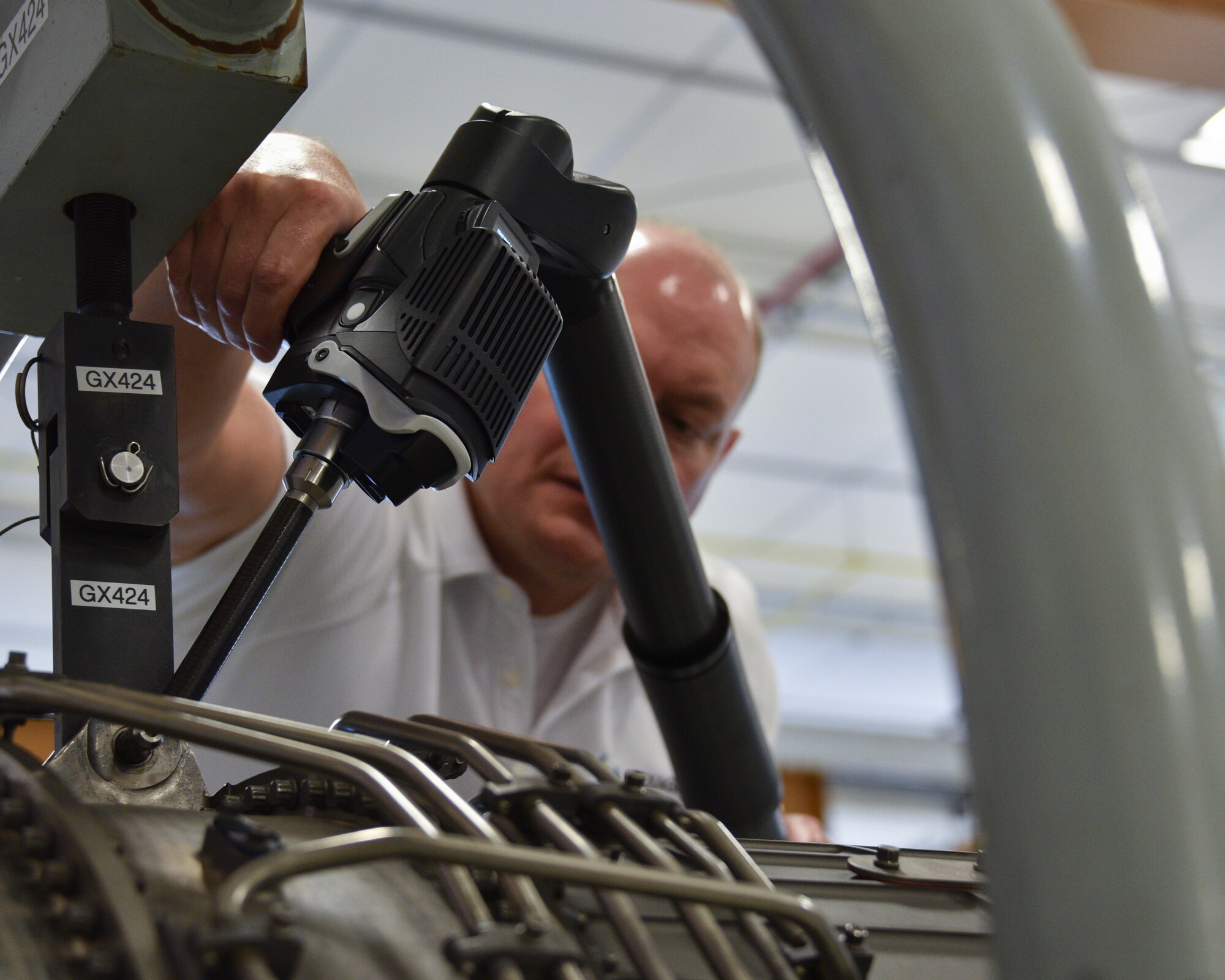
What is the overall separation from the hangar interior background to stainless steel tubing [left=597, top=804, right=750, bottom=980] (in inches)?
24.5

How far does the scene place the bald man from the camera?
3.75 ft

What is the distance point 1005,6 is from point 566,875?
0.54 feet

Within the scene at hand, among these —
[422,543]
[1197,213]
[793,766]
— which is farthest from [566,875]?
[793,766]

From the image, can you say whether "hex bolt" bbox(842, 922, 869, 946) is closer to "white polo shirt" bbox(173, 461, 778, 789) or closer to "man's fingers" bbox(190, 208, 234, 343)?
"man's fingers" bbox(190, 208, 234, 343)

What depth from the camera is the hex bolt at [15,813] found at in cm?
29

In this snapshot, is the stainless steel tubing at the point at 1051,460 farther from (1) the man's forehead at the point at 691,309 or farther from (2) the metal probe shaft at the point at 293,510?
(1) the man's forehead at the point at 691,309

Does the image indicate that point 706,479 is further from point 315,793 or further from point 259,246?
point 315,793

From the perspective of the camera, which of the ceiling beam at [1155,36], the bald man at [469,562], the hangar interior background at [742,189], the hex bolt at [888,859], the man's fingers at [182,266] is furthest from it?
the hangar interior background at [742,189]

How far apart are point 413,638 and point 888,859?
0.86 m

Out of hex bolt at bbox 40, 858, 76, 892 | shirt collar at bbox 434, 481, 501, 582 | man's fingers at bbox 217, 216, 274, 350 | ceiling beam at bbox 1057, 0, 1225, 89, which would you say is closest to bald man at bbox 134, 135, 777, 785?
shirt collar at bbox 434, 481, 501, 582

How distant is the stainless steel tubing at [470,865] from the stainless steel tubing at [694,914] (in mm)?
12

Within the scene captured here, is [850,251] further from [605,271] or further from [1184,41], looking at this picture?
[1184,41]

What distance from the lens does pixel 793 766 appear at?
7117mm

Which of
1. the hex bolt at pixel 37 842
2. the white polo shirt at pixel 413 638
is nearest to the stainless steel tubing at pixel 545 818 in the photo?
the hex bolt at pixel 37 842
